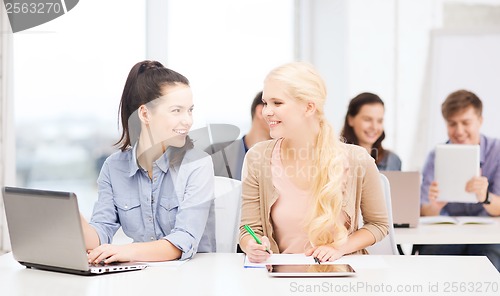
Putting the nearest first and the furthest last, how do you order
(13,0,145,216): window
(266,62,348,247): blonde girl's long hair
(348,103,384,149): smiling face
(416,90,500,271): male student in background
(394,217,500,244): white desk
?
(266,62,348,247): blonde girl's long hair
(394,217,500,244): white desk
(416,90,500,271): male student in background
(348,103,384,149): smiling face
(13,0,145,216): window

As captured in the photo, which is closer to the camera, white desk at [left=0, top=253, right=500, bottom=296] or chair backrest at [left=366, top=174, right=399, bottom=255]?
white desk at [left=0, top=253, right=500, bottom=296]

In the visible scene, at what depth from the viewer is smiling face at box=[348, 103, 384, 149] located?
364 cm

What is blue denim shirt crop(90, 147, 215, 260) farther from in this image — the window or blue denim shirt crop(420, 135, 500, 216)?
the window

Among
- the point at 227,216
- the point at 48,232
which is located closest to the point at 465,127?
the point at 227,216

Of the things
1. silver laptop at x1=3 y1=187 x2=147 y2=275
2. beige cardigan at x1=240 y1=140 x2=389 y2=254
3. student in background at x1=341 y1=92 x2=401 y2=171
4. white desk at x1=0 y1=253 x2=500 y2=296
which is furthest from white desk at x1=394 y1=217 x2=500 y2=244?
silver laptop at x1=3 y1=187 x2=147 y2=275

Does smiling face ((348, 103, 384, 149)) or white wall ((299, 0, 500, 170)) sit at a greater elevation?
white wall ((299, 0, 500, 170))

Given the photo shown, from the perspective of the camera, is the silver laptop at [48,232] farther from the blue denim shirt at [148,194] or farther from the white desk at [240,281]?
the blue denim shirt at [148,194]

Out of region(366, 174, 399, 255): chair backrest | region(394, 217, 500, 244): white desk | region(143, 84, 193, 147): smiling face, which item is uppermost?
region(143, 84, 193, 147): smiling face

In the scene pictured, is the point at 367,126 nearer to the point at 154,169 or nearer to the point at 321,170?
the point at 321,170

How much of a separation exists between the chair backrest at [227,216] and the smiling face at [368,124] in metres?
1.37

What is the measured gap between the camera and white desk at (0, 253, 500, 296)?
168 centimetres

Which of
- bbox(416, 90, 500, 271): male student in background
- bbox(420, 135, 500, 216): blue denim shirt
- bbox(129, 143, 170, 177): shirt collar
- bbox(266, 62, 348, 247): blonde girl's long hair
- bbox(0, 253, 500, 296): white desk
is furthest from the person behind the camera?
bbox(420, 135, 500, 216): blue denim shirt

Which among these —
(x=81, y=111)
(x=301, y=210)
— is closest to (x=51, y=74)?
(x=81, y=111)

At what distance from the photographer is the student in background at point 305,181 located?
213 cm
